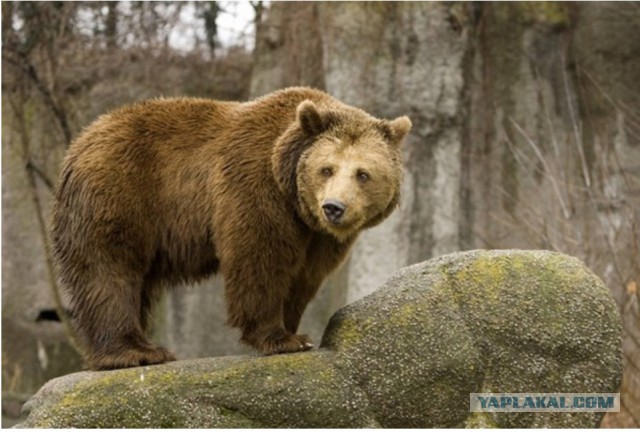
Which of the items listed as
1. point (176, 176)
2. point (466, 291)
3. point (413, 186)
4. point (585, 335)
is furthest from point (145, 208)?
point (413, 186)

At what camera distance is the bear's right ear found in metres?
6.57

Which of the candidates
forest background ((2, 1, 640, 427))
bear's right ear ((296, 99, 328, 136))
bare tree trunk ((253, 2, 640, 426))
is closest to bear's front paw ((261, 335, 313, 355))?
bear's right ear ((296, 99, 328, 136))

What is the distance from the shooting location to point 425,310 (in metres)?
6.56

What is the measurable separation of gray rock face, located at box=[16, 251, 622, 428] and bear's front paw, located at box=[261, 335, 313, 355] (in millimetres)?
96

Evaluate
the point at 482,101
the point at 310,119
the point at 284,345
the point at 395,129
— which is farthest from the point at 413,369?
the point at 482,101

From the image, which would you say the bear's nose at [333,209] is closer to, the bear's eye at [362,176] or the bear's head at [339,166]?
the bear's head at [339,166]

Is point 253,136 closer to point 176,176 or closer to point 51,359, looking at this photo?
point 176,176

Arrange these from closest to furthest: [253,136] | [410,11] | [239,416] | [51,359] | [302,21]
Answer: [239,416] < [253,136] < [410,11] < [302,21] < [51,359]

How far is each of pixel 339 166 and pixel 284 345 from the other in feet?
3.57

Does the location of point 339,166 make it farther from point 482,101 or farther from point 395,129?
point 482,101

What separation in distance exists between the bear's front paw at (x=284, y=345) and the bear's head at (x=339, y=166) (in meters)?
0.65

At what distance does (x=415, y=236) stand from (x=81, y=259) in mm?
5925

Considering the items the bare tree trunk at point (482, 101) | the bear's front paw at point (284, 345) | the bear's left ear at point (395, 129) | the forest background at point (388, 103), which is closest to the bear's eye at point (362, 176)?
the bear's left ear at point (395, 129)

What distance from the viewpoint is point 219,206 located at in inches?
267
